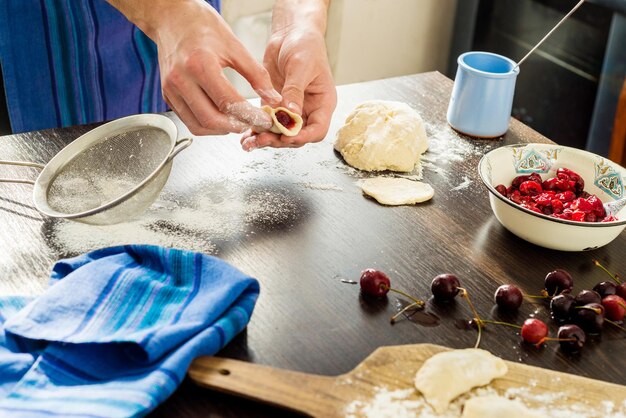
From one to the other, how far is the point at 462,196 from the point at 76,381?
870mm

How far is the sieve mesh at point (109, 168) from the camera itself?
140 cm

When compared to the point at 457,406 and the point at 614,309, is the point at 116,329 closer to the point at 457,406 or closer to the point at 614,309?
the point at 457,406

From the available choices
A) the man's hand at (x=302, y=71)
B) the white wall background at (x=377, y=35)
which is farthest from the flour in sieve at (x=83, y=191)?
the white wall background at (x=377, y=35)

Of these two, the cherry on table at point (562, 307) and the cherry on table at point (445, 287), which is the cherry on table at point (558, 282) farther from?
the cherry on table at point (445, 287)

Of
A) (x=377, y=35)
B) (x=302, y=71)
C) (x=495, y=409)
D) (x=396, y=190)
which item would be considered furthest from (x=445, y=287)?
(x=377, y=35)

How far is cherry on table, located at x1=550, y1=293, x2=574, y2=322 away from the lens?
3.88ft

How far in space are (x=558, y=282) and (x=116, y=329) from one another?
723 mm

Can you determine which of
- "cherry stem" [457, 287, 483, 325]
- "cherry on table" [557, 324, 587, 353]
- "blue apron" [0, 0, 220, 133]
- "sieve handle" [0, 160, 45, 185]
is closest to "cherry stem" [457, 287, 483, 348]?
"cherry stem" [457, 287, 483, 325]

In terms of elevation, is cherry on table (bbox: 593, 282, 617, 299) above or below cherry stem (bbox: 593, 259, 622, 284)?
above

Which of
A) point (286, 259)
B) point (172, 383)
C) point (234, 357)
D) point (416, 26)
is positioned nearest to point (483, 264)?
point (286, 259)

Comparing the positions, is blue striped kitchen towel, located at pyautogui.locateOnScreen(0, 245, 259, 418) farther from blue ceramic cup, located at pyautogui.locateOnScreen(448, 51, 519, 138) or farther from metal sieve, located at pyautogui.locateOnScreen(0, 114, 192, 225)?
blue ceramic cup, located at pyautogui.locateOnScreen(448, 51, 519, 138)

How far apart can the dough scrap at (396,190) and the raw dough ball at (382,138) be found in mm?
52

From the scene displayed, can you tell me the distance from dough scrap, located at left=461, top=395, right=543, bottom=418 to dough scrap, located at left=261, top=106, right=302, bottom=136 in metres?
0.67

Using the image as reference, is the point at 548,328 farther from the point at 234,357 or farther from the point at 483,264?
the point at 234,357
